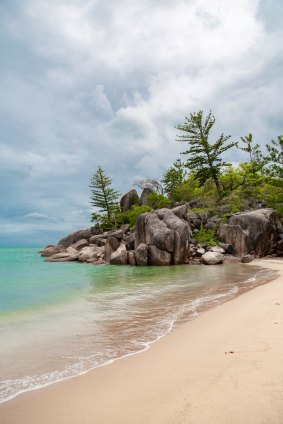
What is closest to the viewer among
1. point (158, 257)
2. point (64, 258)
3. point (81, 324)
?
point (81, 324)

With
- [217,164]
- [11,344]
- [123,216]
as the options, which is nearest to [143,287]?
[11,344]

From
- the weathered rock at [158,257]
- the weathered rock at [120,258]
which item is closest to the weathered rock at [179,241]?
the weathered rock at [158,257]

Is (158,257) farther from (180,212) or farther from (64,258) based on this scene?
(64,258)

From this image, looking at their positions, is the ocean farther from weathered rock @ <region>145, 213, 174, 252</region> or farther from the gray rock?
the gray rock

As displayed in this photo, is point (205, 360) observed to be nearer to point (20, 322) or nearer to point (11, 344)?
point (11, 344)

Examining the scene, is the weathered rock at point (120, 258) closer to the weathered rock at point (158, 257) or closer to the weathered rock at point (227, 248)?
the weathered rock at point (158, 257)

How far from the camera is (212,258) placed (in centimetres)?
2588

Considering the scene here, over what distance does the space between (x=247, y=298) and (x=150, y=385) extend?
22.3 feet

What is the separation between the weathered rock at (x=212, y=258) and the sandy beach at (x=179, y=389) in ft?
67.5

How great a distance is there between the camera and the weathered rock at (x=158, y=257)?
89.5 feet

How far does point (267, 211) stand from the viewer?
3159cm

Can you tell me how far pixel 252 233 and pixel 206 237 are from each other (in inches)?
176

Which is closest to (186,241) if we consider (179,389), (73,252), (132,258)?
(132,258)

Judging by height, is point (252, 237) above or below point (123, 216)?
below
